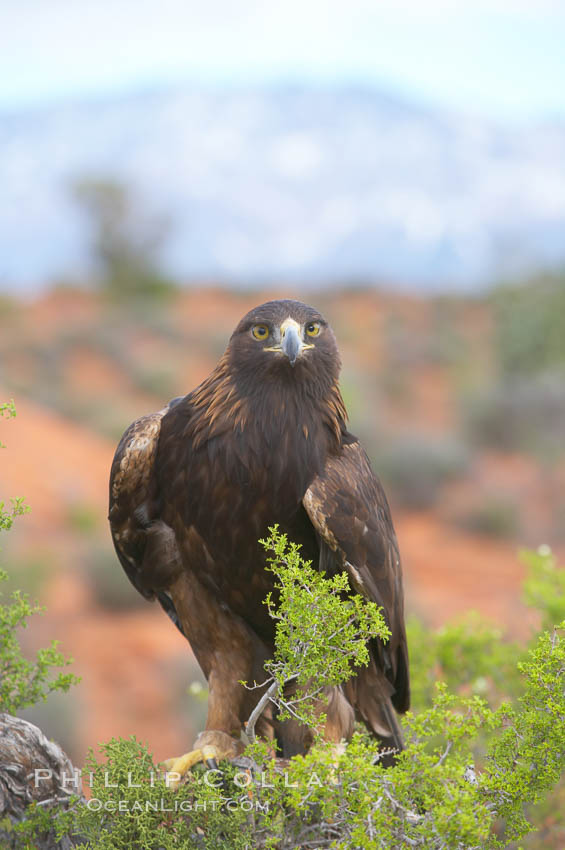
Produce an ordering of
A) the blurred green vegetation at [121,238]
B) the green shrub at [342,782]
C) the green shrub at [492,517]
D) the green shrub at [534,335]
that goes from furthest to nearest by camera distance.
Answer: the blurred green vegetation at [121,238] < the green shrub at [534,335] < the green shrub at [492,517] < the green shrub at [342,782]

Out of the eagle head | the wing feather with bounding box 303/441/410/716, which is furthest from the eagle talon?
the eagle head

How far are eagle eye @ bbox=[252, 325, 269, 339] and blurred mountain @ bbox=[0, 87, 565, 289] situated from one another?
32105 mm

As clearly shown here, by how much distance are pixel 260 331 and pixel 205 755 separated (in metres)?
1.98

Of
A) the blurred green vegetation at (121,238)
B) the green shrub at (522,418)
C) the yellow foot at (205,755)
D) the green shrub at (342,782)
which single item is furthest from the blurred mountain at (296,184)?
the green shrub at (342,782)

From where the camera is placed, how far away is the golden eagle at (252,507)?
12.6 feet

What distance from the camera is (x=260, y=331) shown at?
157 inches

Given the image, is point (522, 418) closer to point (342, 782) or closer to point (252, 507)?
point (252, 507)

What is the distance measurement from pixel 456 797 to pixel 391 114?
145998mm

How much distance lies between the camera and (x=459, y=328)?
4050cm

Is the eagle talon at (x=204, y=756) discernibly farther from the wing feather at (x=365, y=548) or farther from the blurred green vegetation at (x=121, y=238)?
the blurred green vegetation at (x=121, y=238)

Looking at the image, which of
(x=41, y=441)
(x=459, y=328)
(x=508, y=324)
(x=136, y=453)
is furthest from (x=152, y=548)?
(x=459, y=328)

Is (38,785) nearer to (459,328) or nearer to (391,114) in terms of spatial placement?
(459,328)

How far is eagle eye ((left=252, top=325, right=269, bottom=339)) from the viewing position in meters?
3.96

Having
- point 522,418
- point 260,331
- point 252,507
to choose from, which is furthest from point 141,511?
point 522,418
